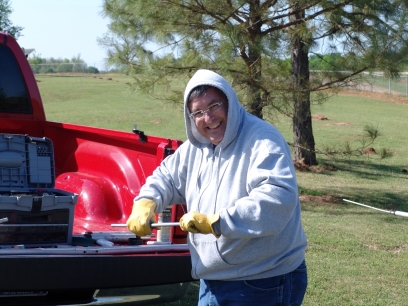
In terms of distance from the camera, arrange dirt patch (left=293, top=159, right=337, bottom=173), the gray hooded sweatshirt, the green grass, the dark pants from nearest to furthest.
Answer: the gray hooded sweatshirt
the dark pants
dirt patch (left=293, top=159, right=337, bottom=173)
the green grass

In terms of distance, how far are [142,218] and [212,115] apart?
524 mm

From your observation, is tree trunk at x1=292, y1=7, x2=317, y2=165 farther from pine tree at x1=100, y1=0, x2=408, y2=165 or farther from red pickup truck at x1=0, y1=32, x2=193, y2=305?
red pickup truck at x1=0, y1=32, x2=193, y2=305

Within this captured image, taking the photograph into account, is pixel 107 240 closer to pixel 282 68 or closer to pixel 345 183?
pixel 282 68

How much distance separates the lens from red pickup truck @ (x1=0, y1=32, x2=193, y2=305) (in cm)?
388

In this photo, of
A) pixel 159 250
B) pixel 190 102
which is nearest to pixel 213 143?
pixel 190 102

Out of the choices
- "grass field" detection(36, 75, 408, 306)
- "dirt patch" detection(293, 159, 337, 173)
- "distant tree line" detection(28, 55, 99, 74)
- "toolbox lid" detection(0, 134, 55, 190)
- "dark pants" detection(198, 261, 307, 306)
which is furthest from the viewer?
"distant tree line" detection(28, 55, 99, 74)

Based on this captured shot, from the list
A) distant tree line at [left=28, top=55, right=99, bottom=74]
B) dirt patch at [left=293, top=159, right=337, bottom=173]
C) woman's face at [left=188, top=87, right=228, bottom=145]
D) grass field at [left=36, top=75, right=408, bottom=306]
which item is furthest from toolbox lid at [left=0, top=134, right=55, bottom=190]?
distant tree line at [left=28, top=55, right=99, bottom=74]

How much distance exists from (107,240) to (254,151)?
183 centimetres

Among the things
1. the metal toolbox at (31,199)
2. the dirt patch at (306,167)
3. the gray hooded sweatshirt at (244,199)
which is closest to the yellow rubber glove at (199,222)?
the gray hooded sweatshirt at (244,199)

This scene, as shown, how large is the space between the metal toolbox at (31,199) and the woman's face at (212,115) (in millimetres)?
1563

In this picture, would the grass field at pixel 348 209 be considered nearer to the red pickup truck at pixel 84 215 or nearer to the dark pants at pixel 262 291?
the red pickup truck at pixel 84 215

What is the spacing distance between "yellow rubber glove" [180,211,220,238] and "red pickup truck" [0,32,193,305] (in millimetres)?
1281

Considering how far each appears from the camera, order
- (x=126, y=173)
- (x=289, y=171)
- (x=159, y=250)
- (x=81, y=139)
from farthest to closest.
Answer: (x=81, y=139), (x=126, y=173), (x=159, y=250), (x=289, y=171)

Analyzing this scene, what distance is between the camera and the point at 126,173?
496 centimetres
